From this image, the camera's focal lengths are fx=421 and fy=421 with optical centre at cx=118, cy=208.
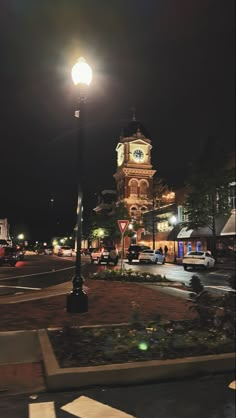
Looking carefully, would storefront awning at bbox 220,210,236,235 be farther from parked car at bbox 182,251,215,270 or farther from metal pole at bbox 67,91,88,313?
metal pole at bbox 67,91,88,313

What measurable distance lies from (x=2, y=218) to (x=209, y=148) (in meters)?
99.8

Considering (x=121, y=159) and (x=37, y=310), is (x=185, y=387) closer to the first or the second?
(x=37, y=310)

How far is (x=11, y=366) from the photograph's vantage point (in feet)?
18.7

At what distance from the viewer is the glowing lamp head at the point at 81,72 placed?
9413mm

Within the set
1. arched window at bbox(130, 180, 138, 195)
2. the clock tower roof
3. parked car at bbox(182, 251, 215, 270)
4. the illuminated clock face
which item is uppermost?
the clock tower roof

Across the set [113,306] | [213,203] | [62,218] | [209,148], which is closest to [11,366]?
[113,306]

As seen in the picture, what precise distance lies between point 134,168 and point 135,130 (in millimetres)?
11808

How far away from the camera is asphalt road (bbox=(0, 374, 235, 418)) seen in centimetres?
407

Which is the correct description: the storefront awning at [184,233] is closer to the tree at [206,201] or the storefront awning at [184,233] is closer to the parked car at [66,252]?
the tree at [206,201]

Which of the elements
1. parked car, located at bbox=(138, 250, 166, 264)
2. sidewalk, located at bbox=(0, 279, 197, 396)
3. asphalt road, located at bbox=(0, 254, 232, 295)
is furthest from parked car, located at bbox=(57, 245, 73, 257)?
sidewalk, located at bbox=(0, 279, 197, 396)

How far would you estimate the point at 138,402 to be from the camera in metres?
4.36

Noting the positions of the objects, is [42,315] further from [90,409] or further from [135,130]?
[135,130]

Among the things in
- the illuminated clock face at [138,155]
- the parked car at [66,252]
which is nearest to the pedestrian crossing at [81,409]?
the parked car at [66,252]

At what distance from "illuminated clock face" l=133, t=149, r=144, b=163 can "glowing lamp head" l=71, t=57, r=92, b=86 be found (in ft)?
261
